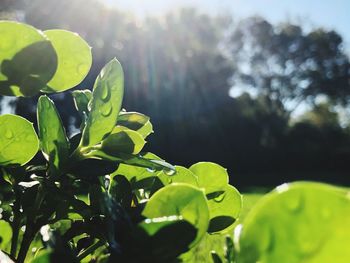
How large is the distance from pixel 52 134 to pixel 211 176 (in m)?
0.18

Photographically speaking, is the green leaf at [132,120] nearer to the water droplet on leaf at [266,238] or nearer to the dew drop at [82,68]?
the dew drop at [82,68]

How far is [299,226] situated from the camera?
20 centimetres

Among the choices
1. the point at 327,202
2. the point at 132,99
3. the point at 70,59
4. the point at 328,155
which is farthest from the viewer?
the point at 328,155

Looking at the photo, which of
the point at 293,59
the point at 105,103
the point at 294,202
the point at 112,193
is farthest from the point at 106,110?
the point at 293,59

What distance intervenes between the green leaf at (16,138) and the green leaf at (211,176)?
179 mm

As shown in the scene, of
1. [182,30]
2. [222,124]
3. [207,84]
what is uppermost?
[182,30]

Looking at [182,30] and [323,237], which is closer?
[323,237]

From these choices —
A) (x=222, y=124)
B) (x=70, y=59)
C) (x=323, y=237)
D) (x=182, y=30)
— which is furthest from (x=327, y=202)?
(x=182, y=30)

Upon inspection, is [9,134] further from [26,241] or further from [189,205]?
[189,205]

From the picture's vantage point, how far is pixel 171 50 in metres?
17.7

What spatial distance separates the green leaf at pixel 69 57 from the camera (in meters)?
0.37

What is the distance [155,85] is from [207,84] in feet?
8.66

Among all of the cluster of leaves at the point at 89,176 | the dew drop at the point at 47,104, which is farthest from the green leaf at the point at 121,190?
the dew drop at the point at 47,104

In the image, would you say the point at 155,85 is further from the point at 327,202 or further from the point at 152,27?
the point at 327,202
